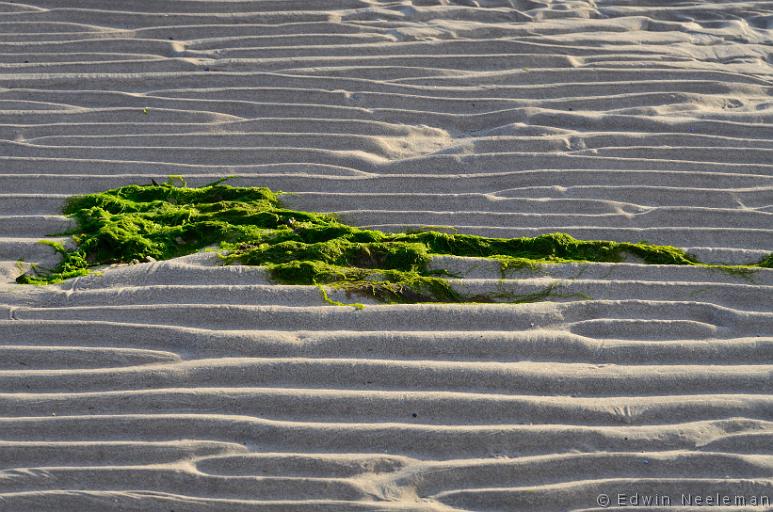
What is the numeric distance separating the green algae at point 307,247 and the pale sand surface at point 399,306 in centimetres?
9

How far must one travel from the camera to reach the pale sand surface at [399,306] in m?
2.38

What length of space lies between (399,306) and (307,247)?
51 cm

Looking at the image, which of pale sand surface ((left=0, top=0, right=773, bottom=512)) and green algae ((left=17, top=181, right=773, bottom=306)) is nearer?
pale sand surface ((left=0, top=0, right=773, bottom=512))

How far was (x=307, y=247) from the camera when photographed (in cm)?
318

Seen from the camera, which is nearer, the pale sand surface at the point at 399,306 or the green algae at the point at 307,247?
the pale sand surface at the point at 399,306

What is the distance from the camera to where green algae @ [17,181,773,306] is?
3.04 m

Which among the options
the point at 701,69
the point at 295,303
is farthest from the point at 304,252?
the point at 701,69

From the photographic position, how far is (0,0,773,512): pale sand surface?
238 centimetres

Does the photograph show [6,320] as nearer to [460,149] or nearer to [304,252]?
[304,252]

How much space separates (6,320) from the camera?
2.81 m

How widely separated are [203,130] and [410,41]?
135 cm

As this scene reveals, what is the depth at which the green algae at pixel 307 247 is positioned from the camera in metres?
3.04

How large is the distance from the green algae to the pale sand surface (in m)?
0.09

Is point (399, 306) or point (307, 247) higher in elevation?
point (307, 247)
